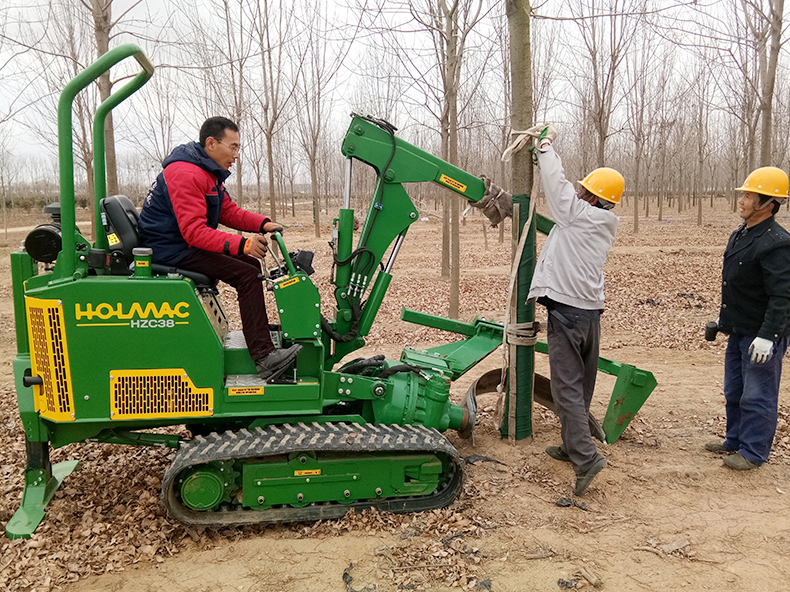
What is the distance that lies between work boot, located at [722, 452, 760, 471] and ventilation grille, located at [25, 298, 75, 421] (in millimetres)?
4553

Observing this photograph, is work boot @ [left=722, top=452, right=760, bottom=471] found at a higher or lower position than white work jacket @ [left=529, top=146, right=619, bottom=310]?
lower

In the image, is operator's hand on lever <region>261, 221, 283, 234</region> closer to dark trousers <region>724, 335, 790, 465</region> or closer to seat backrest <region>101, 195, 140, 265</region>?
seat backrest <region>101, 195, 140, 265</region>

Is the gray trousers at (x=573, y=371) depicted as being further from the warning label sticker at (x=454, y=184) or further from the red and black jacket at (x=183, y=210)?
the red and black jacket at (x=183, y=210)

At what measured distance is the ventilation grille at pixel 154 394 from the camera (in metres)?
3.66

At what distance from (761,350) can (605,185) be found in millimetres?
1642

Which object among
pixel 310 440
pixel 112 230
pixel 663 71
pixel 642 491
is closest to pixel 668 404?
pixel 642 491

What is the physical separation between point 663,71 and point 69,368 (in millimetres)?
24883

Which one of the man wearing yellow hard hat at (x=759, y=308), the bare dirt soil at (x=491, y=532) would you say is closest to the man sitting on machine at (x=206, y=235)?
the bare dirt soil at (x=491, y=532)

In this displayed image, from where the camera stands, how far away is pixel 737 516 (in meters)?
3.90

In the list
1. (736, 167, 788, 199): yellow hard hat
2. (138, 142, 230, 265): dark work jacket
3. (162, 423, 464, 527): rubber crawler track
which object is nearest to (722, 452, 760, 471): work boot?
(736, 167, 788, 199): yellow hard hat

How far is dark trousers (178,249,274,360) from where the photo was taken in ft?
12.7

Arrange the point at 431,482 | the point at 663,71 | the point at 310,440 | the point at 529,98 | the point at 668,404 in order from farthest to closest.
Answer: the point at 663,71 < the point at 668,404 < the point at 529,98 < the point at 431,482 < the point at 310,440

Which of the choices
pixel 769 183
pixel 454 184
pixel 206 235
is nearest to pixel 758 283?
pixel 769 183

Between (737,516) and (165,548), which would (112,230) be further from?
(737,516)
